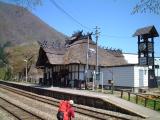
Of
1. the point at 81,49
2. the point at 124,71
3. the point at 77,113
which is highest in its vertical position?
the point at 81,49

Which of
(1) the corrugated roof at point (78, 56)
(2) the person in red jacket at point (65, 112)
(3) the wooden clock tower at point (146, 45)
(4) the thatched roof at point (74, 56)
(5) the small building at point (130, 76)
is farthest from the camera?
(4) the thatched roof at point (74, 56)

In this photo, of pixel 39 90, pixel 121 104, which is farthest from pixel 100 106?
pixel 39 90

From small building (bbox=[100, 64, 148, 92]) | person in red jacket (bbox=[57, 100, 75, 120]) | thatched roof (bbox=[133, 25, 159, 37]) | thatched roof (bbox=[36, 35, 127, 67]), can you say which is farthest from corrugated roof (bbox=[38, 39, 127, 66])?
person in red jacket (bbox=[57, 100, 75, 120])

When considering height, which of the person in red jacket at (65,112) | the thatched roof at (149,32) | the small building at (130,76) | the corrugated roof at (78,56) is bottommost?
the person in red jacket at (65,112)

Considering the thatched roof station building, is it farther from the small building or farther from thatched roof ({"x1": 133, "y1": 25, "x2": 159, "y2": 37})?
thatched roof ({"x1": 133, "y1": 25, "x2": 159, "y2": 37})

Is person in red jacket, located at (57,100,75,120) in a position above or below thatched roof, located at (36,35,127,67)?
below

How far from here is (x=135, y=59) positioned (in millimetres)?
64312

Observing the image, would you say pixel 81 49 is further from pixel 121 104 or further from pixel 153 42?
pixel 121 104

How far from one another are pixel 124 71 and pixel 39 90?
433 inches

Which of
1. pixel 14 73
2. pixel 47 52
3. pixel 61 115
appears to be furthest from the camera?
pixel 14 73

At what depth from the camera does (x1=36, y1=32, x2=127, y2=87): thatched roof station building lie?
4747 centimetres

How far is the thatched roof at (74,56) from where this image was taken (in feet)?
160

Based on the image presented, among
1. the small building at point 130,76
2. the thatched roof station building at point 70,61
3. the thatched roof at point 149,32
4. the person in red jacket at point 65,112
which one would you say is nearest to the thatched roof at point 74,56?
the thatched roof station building at point 70,61

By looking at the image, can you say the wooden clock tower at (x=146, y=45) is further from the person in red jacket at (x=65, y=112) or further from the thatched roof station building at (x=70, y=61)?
the person in red jacket at (x=65, y=112)
